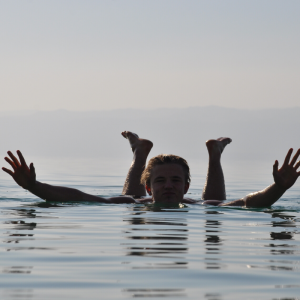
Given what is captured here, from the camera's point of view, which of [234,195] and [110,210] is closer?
[110,210]

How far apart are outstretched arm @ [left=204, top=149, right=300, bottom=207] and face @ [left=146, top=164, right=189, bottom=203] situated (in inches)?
43.4

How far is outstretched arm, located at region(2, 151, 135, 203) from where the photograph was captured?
24.8ft

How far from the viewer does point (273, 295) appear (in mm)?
3316

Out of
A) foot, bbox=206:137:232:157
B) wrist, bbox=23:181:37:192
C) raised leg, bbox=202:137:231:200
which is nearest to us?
wrist, bbox=23:181:37:192

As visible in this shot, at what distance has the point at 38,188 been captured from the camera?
789 cm

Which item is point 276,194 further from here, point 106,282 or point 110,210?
point 106,282

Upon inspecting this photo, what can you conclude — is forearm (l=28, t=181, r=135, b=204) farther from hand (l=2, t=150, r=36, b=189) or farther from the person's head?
the person's head

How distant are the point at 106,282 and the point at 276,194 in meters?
4.38

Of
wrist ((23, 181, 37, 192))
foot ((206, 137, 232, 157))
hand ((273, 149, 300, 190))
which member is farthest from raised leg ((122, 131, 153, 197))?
hand ((273, 149, 300, 190))

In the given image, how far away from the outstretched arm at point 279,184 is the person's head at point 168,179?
1087 mm

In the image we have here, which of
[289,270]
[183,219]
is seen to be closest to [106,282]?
[289,270]

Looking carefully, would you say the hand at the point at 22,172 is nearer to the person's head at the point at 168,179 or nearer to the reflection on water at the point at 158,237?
the reflection on water at the point at 158,237

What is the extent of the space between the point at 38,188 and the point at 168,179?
203 centimetres

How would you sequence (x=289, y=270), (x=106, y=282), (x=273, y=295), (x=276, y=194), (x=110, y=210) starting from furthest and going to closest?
1. (x=110, y=210)
2. (x=276, y=194)
3. (x=289, y=270)
4. (x=106, y=282)
5. (x=273, y=295)
